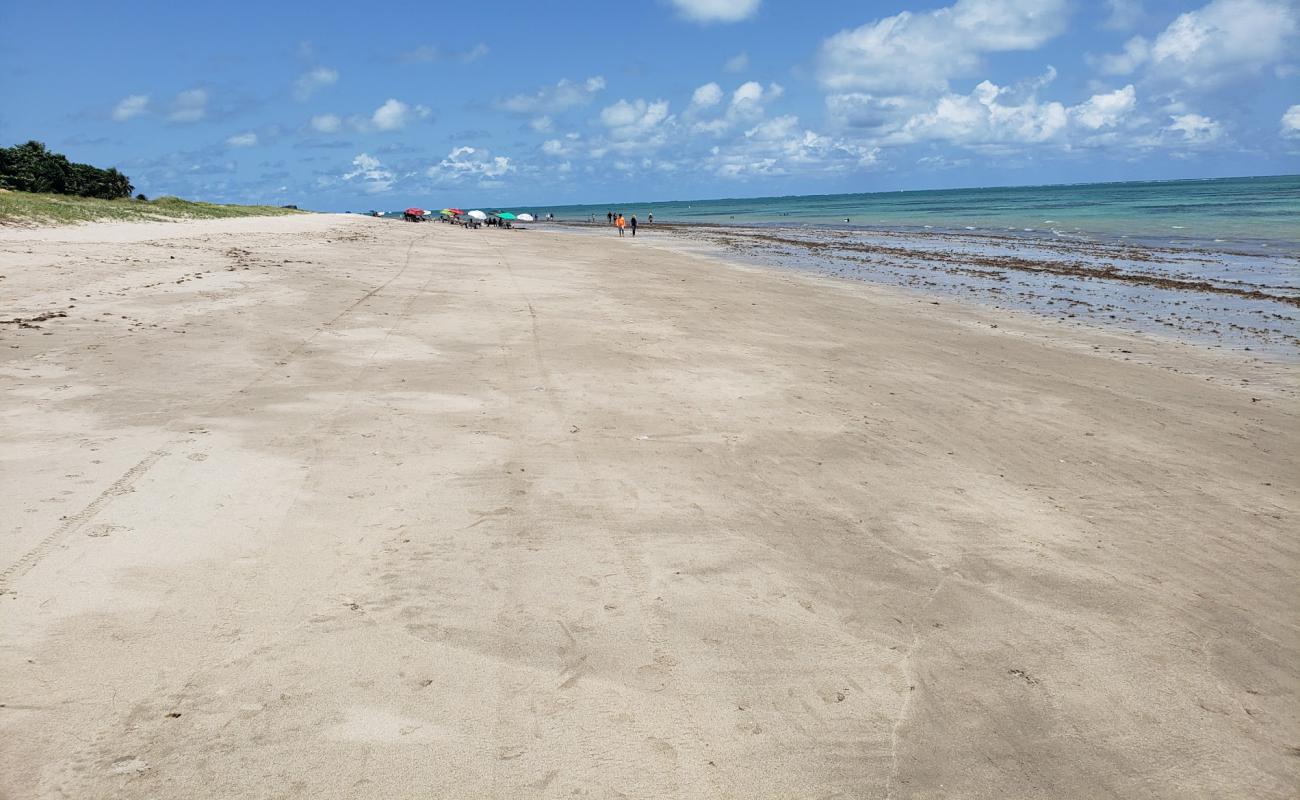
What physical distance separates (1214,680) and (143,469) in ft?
24.4

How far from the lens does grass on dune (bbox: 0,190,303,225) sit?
26.5 metres

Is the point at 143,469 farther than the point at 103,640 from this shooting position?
Yes

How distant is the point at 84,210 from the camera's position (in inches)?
1288

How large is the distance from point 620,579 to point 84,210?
36006 millimetres

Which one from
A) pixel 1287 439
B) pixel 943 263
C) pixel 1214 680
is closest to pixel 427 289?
pixel 1287 439

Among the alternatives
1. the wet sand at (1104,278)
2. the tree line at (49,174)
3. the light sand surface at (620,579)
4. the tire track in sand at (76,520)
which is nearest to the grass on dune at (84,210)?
the tree line at (49,174)

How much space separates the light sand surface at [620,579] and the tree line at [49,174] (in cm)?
3393

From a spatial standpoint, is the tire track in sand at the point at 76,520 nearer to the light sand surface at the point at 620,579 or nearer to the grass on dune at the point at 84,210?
the light sand surface at the point at 620,579

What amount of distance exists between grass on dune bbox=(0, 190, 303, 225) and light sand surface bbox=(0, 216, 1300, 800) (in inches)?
754

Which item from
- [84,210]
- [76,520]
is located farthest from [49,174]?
[76,520]

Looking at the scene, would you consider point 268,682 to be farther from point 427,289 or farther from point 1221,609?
point 427,289

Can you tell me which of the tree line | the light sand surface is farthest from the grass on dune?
the light sand surface

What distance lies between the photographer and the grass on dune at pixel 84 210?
86.9ft

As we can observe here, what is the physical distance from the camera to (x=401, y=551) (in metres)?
5.57
